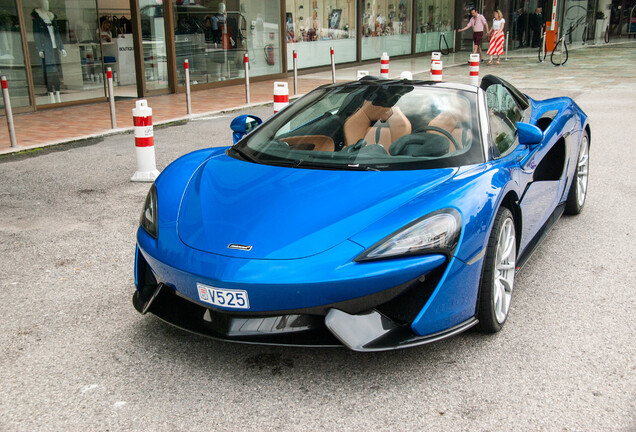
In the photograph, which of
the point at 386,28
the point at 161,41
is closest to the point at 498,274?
the point at 161,41

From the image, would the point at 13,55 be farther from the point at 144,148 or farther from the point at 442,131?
the point at 442,131

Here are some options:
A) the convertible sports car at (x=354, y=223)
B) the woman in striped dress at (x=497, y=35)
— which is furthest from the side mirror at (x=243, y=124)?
the woman in striped dress at (x=497, y=35)

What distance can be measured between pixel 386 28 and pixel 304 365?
23306 millimetres

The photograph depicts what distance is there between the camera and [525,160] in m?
3.97

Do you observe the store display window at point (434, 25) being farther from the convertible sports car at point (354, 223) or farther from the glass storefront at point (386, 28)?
the convertible sports car at point (354, 223)

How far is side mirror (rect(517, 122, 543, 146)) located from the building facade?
36.6ft

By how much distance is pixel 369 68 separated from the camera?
22094mm

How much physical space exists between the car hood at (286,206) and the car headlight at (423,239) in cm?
16

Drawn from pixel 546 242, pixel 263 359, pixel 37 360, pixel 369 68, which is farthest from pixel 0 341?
pixel 369 68

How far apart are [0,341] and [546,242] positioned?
3.79 m

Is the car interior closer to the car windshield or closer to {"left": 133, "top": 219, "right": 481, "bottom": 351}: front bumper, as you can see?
the car windshield

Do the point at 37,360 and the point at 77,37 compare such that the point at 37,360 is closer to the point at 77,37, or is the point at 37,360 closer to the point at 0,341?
the point at 0,341

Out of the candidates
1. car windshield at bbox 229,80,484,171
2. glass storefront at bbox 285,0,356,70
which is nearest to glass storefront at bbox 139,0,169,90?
glass storefront at bbox 285,0,356,70

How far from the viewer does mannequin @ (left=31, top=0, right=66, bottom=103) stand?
13.1 m
